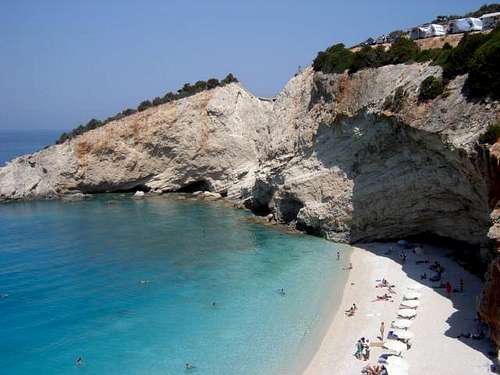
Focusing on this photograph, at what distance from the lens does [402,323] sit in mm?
21203

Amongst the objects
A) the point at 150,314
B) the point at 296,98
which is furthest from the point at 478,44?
the point at 150,314

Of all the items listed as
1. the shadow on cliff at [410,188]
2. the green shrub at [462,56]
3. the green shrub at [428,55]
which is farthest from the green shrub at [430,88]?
the green shrub at [428,55]

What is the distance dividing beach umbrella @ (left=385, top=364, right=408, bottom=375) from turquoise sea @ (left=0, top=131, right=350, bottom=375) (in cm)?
349

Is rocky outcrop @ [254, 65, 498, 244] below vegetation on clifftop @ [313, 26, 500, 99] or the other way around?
below

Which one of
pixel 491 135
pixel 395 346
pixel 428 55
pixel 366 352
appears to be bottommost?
pixel 366 352

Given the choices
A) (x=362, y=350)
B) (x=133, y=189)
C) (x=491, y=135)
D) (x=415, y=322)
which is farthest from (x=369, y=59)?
(x=133, y=189)

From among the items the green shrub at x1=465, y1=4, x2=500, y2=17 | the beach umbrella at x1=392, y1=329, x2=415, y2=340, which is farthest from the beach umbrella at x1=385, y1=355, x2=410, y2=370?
the green shrub at x1=465, y1=4, x2=500, y2=17

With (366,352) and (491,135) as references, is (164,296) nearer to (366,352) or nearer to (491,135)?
(366,352)

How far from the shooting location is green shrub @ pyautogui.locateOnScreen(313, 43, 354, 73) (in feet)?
Result: 120

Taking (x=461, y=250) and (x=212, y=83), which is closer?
(x=461, y=250)

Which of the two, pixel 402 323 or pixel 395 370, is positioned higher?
pixel 395 370

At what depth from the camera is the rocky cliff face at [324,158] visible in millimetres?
26156

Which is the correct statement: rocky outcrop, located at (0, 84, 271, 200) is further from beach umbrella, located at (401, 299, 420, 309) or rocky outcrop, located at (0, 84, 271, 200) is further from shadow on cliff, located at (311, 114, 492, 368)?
beach umbrella, located at (401, 299, 420, 309)

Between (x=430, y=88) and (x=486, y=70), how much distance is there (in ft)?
14.0
